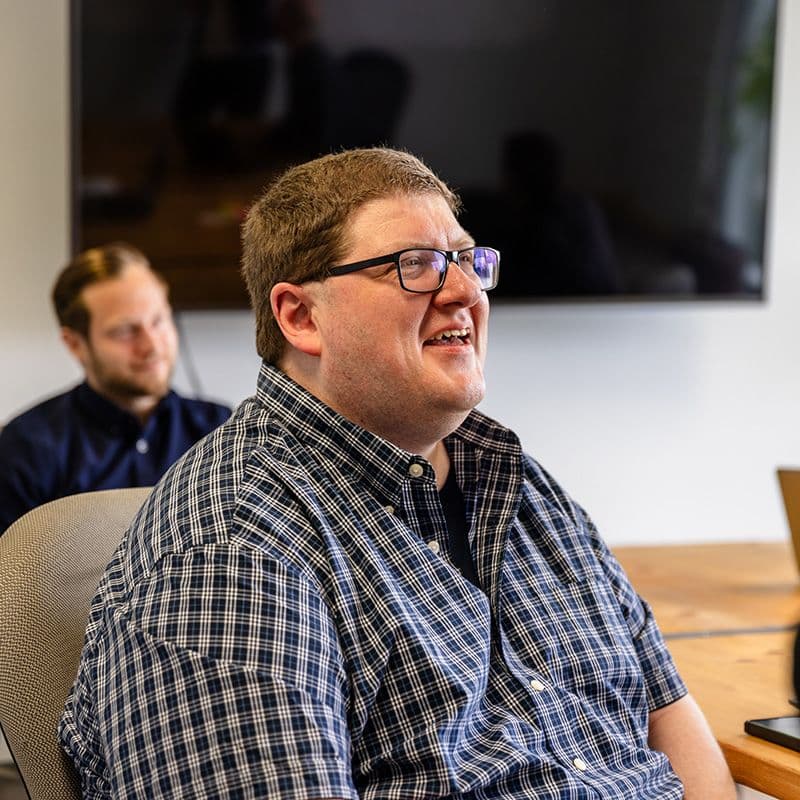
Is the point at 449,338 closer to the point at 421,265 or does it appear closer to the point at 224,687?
the point at 421,265

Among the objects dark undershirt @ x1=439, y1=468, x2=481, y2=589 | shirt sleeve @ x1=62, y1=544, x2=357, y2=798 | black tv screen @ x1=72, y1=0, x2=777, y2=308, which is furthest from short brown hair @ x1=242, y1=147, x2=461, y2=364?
black tv screen @ x1=72, y1=0, x2=777, y2=308

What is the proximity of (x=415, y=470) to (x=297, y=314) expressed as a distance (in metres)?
0.21

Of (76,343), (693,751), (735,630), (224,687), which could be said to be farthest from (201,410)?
(224,687)

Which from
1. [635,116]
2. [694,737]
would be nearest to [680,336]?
[635,116]

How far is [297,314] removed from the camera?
1304mm

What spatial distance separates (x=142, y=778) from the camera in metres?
1.04

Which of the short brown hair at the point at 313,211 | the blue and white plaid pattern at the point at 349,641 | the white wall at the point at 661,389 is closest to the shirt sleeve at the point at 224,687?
the blue and white plaid pattern at the point at 349,641

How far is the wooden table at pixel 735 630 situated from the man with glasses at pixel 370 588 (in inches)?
2.6

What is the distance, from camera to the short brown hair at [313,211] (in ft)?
4.21

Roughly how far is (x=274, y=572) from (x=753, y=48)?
→ 8.38 feet

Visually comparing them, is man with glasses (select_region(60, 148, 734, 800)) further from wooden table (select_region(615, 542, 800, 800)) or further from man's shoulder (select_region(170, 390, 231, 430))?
man's shoulder (select_region(170, 390, 231, 430))

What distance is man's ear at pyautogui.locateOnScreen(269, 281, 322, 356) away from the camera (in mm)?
1291

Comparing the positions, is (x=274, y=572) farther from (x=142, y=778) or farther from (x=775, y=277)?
(x=775, y=277)

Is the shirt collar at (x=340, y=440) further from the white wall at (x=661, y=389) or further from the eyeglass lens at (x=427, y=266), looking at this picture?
the white wall at (x=661, y=389)
